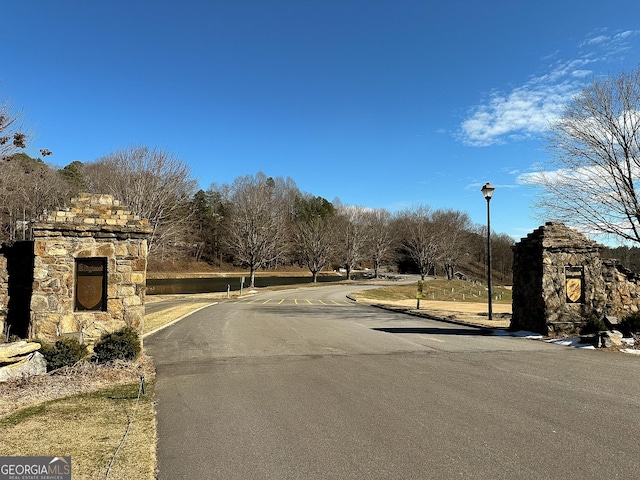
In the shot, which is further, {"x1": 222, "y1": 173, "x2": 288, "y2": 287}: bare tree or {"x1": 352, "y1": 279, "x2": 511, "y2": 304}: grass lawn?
{"x1": 222, "y1": 173, "x2": 288, "y2": 287}: bare tree

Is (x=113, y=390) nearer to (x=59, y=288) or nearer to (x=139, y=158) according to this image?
(x=59, y=288)

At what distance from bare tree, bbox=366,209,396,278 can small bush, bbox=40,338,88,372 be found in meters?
60.4

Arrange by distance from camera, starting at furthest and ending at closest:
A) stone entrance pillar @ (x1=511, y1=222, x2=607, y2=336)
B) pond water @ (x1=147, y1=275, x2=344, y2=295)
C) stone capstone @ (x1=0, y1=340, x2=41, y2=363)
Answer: pond water @ (x1=147, y1=275, x2=344, y2=295), stone entrance pillar @ (x1=511, y1=222, x2=607, y2=336), stone capstone @ (x1=0, y1=340, x2=41, y2=363)

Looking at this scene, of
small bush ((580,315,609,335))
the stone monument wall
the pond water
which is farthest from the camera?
the pond water

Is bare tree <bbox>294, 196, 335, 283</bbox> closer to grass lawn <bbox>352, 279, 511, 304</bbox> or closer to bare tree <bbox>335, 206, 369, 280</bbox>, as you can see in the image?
bare tree <bbox>335, 206, 369, 280</bbox>

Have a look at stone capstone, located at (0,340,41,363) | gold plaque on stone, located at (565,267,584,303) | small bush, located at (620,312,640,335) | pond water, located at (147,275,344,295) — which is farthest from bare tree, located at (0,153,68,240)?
small bush, located at (620,312,640,335)

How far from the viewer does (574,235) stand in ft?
45.3

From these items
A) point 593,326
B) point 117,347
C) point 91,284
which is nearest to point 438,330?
point 593,326

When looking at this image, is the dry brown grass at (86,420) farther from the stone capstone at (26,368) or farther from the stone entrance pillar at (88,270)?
the stone entrance pillar at (88,270)

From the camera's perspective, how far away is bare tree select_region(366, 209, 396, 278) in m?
69.2

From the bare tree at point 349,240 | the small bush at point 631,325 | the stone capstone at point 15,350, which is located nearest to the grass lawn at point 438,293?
the bare tree at point 349,240

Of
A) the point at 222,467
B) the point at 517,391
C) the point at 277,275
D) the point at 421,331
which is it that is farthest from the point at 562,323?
the point at 277,275

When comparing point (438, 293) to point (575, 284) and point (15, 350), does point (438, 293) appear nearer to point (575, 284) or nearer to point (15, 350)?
point (575, 284)

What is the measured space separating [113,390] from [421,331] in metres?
10.6
